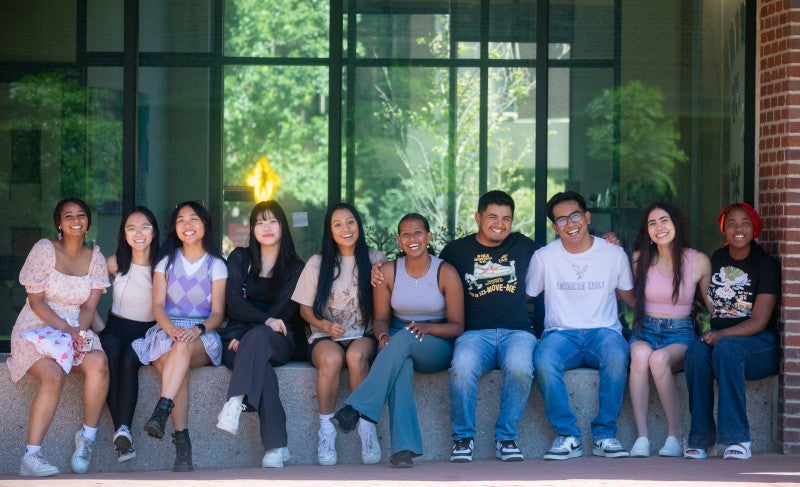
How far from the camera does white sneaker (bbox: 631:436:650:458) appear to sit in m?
6.74

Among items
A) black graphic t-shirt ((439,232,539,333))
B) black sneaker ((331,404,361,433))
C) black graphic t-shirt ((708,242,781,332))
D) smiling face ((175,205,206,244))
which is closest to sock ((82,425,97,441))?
smiling face ((175,205,206,244))

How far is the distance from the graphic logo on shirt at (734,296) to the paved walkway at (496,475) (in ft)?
2.90

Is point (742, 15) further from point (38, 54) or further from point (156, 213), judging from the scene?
point (38, 54)

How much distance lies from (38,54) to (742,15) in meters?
4.96

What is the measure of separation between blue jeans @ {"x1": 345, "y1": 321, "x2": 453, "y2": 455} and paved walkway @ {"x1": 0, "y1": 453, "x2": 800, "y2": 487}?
8.1 inches

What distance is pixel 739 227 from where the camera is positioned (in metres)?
6.97

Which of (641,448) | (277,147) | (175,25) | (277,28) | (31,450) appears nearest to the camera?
(31,450)

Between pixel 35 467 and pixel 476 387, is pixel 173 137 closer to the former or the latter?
pixel 35 467

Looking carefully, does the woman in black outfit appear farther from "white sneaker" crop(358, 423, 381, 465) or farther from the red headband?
the red headband

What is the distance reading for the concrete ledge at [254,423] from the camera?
22.6ft

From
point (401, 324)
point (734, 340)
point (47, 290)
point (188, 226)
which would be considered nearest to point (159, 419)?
point (47, 290)

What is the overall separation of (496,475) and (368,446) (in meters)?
0.85

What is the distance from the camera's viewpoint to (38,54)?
27.6ft

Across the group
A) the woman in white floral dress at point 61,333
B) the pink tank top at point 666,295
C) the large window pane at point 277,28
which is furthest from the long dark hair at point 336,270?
the large window pane at point 277,28
